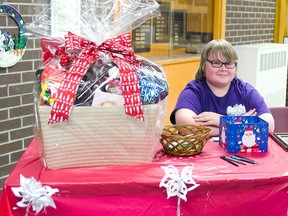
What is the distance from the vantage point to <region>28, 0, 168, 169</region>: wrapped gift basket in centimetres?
148

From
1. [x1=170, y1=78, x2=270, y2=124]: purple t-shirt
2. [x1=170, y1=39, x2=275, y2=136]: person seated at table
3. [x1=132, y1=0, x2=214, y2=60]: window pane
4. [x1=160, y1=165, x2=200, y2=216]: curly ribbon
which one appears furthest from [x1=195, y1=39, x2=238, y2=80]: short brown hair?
[x1=132, y1=0, x2=214, y2=60]: window pane

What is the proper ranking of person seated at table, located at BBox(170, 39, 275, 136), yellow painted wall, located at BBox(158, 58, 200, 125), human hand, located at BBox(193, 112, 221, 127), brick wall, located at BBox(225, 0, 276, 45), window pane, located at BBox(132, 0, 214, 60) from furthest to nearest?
brick wall, located at BBox(225, 0, 276, 45) → yellow painted wall, located at BBox(158, 58, 200, 125) → window pane, located at BBox(132, 0, 214, 60) → person seated at table, located at BBox(170, 39, 275, 136) → human hand, located at BBox(193, 112, 221, 127)

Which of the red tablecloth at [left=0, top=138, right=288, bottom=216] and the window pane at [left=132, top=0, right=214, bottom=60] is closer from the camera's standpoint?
the red tablecloth at [left=0, top=138, right=288, bottom=216]

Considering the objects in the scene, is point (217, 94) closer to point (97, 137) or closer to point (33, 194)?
point (97, 137)

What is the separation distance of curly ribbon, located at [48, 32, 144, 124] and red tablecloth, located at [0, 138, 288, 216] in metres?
0.20

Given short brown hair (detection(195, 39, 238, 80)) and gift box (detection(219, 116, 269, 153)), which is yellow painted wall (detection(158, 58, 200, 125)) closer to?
short brown hair (detection(195, 39, 238, 80))

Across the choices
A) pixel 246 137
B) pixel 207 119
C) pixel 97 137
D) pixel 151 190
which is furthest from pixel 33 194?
pixel 207 119

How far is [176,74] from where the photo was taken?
15.2 feet

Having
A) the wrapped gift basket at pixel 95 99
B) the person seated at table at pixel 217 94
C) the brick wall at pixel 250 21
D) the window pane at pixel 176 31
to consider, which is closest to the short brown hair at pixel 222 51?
the person seated at table at pixel 217 94

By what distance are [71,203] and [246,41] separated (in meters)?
4.88

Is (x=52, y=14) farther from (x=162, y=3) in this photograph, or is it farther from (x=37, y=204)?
(x=162, y=3)

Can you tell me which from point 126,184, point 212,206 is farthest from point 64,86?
point 212,206

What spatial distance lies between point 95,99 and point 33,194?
Answer: 36 centimetres

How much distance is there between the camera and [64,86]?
1.47 metres
